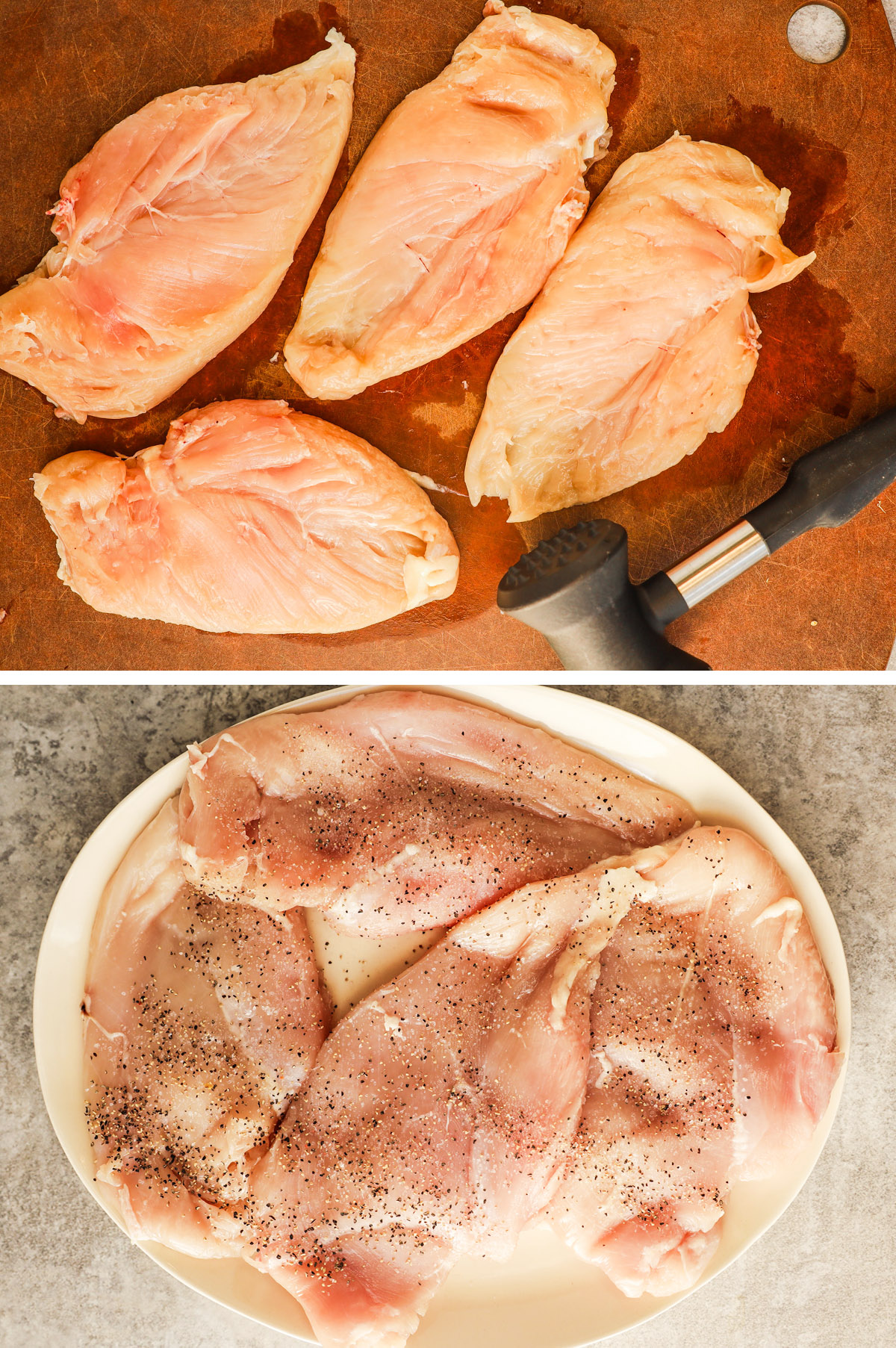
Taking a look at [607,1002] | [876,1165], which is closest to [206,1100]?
[607,1002]

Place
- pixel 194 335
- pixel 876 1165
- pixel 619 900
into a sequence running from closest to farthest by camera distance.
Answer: pixel 194 335
pixel 619 900
pixel 876 1165

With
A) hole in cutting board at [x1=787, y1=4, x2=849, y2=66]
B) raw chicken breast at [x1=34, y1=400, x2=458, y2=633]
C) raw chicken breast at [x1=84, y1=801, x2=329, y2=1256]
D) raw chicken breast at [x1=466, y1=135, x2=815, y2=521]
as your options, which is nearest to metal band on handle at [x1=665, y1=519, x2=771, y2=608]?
raw chicken breast at [x1=466, y1=135, x2=815, y2=521]

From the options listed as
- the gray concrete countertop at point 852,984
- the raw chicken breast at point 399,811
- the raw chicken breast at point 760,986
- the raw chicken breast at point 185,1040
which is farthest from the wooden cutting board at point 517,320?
the raw chicken breast at point 185,1040

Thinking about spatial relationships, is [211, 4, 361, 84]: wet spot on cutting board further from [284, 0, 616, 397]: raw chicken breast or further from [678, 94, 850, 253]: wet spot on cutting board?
[678, 94, 850, 253]: wet spot on cutting board

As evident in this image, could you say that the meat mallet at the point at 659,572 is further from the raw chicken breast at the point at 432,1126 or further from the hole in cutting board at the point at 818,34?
the hole in cutting board at the point at 818,34

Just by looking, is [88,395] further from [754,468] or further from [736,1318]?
[736,1318]
